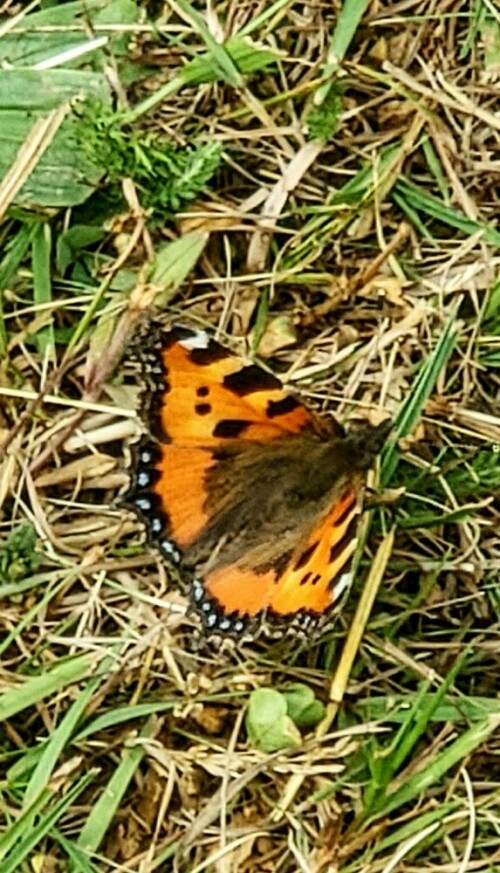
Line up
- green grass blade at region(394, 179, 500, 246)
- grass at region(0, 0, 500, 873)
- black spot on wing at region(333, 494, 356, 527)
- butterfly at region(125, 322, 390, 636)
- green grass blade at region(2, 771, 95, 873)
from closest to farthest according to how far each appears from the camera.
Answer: butterfly at region(125, 322, 390, 636), black spot on wing at region(333, 494, 356, 527), green grass blade at region(2, 771, 95, 873), grass at region(0, 0, 500, 873), green grass blade at region(394, 179, 500, 246)

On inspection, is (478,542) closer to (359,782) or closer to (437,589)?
(437,589)

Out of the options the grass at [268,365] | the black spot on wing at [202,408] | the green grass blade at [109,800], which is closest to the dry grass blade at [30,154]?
the grass at [268,365]

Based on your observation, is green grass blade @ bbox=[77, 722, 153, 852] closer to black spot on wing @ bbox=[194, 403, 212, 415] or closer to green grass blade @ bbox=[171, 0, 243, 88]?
black spot on wing @ bbox=[194, 403, 212, 415]

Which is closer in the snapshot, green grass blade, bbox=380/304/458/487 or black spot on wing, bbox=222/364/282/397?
black spot on wing, bbox=222/364/282/397

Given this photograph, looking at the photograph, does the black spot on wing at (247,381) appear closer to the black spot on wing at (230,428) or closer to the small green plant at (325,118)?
the black spot on wing at (230,428)

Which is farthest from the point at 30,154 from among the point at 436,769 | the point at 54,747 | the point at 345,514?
the point at 436,769

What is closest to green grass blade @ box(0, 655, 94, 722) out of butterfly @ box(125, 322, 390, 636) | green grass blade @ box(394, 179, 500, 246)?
butterfly @ box(125, 322, 390, 636)
